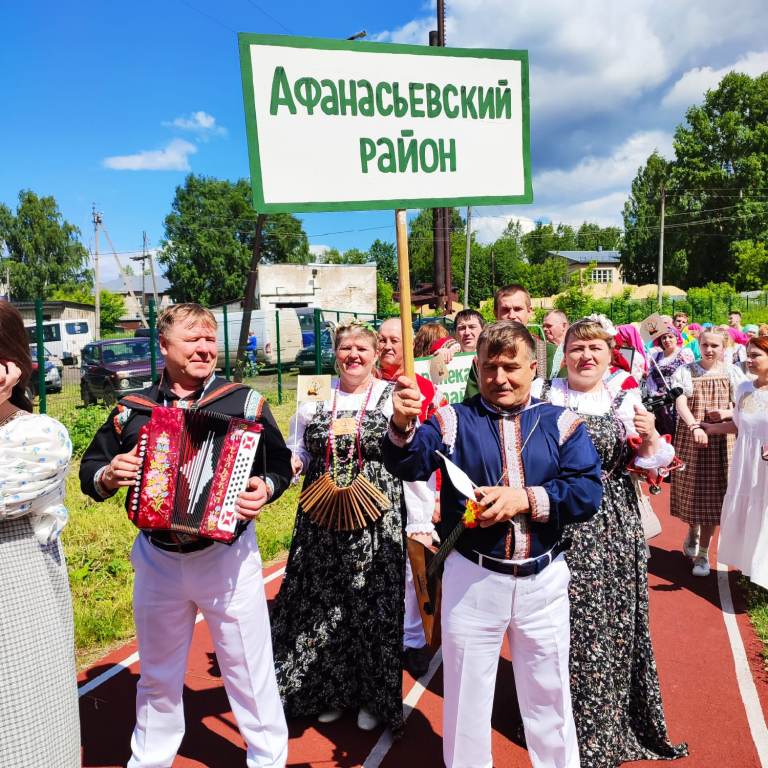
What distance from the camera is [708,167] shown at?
54625 mm

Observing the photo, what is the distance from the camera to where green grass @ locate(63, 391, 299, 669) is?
15.3ft

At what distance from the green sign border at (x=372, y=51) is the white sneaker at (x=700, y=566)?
4249 millimetres

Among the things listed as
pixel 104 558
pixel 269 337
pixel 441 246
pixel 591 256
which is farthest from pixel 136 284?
pixel 104 558

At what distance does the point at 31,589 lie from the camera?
5.97ft

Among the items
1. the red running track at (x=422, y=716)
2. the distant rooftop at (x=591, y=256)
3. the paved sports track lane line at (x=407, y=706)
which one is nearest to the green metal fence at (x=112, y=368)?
the red running track at (x=422, y=716)

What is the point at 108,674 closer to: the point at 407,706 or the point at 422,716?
the point at 407,706

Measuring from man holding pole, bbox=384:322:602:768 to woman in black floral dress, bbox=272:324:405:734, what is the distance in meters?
0.92

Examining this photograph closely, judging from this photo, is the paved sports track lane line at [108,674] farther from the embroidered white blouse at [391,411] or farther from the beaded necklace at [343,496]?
the embroidered white blouse at [391,411]

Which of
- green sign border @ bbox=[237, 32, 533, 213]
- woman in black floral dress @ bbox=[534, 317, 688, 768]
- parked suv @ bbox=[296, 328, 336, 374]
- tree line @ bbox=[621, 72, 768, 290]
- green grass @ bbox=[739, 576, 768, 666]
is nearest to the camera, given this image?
green sign border @ bbox=[237, 32, 533, 213]

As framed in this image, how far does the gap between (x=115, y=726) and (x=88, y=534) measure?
321cm

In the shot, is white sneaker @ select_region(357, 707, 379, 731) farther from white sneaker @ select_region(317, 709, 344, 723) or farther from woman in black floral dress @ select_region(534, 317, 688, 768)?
woman in black floral dress @ select_region(534, 317, 688, 768)

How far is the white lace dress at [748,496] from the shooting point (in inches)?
194

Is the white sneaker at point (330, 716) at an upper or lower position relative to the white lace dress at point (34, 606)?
lower

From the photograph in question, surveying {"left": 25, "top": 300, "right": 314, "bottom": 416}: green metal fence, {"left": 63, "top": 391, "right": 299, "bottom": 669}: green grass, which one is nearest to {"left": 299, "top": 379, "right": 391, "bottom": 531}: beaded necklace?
{"left": 63, "top": 391, "right": 299, "bottom": 669}: green grass
